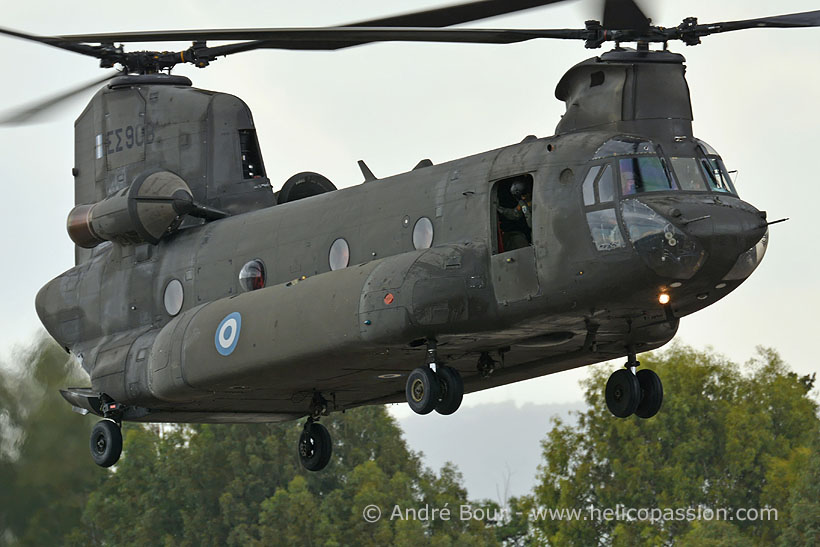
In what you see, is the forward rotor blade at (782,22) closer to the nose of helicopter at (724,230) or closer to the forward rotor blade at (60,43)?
the nose of helicopter at (724,230)

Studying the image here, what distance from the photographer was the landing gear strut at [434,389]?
23.6m

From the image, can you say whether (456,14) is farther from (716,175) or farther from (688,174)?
(716,175)

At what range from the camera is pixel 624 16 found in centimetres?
2308

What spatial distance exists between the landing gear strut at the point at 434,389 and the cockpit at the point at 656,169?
3.12 meters

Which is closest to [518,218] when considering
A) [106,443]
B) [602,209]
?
[602,209]

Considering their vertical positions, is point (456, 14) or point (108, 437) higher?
point (456, 14)

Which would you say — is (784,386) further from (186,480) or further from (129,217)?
(129,217)

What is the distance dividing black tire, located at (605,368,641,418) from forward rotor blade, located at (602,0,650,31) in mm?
4823

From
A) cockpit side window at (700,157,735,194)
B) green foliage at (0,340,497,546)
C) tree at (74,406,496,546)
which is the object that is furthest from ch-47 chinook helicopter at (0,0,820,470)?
tree at (74,406,496,546)

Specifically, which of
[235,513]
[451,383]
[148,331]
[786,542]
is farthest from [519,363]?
[235,513]

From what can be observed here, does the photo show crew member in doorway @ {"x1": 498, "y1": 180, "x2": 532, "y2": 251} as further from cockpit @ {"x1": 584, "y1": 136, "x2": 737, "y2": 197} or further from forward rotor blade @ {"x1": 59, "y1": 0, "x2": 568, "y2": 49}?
forward rotor blade @ {"x1": 59, "y1": 0, "x2": 568, "y2": 49}

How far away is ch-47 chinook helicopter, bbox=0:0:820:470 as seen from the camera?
2252cm

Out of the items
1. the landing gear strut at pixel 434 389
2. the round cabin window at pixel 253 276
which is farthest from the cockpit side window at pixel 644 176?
the round cabin window at pixel 253 276

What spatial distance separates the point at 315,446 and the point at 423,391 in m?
5.32
